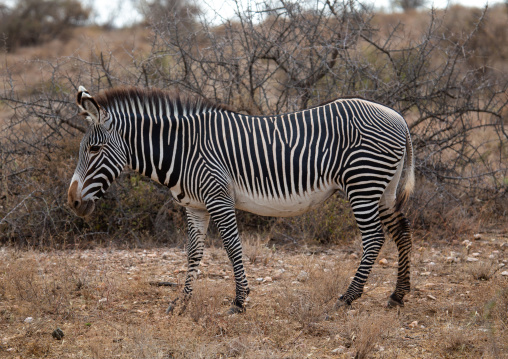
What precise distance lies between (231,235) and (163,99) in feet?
5.27

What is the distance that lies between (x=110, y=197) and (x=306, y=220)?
126 inches

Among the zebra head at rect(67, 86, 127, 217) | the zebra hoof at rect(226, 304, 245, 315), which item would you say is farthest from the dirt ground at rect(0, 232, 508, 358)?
the zebra head at rect(67, 86, 127, 217)

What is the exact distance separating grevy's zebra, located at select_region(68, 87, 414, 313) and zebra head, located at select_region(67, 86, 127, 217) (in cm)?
1

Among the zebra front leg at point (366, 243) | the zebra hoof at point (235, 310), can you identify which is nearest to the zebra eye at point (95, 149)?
the zebra hoof at point (235, 310)

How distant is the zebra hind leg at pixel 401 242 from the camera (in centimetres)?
557

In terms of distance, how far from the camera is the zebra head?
5055 millimetres

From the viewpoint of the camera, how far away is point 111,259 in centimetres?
712

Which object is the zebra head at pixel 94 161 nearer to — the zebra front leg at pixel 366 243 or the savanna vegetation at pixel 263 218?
the savanna vegetation at pixel 263 218

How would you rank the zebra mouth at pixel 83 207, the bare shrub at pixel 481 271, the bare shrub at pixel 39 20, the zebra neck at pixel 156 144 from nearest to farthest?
the zebra mouth at pixel 83 207 → the zebra neck at pixel 156 144 → the bare shrub at pixel 481 271 → the bare shrub at pixel 39 20

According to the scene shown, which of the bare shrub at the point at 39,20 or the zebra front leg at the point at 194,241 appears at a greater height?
the bare shrub at the point at 39,20

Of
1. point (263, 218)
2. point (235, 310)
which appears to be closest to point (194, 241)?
point (235, 310)

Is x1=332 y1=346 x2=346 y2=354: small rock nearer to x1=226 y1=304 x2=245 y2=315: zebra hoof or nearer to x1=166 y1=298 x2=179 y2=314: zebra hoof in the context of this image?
x1=226 y1=304 x2=245 y2=315: zebra hoof

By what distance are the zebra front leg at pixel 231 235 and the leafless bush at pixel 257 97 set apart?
2988 mm

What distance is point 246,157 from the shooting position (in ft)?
17.8
